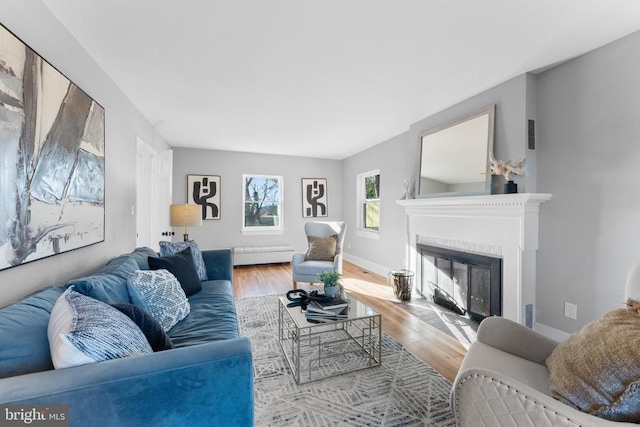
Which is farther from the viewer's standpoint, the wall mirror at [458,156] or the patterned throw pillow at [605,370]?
the wall mirror at [458,156]

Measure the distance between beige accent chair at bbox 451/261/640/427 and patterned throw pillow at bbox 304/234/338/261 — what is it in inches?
102

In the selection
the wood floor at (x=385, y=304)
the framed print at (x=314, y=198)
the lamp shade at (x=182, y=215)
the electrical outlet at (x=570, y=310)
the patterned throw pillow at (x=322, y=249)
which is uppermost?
the framed print at (x=314, y=198)

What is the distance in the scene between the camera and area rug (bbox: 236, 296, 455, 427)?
149 cm

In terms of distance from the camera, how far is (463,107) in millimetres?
2965

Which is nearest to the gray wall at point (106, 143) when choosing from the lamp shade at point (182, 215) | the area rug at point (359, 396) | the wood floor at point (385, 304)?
the lamp shade at point (182, 215)

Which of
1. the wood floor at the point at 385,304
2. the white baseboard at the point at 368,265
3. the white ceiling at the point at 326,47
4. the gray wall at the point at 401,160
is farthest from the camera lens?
the white baseboard at the point at 368,265

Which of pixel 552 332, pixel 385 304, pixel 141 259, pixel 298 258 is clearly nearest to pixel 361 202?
pixel 298 258

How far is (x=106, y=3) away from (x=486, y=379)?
2.61 m

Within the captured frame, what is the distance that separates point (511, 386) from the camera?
2.98 feet

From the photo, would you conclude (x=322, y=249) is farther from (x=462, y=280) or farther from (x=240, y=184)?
(x=240, y=184)

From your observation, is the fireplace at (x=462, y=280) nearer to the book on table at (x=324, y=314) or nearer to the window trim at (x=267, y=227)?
the book on table at (x=324, y=314)

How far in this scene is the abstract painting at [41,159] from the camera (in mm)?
1236

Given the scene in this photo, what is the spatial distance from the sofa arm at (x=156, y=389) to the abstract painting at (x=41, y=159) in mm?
855

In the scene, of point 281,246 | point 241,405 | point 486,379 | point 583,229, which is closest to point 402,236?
point 583,229
